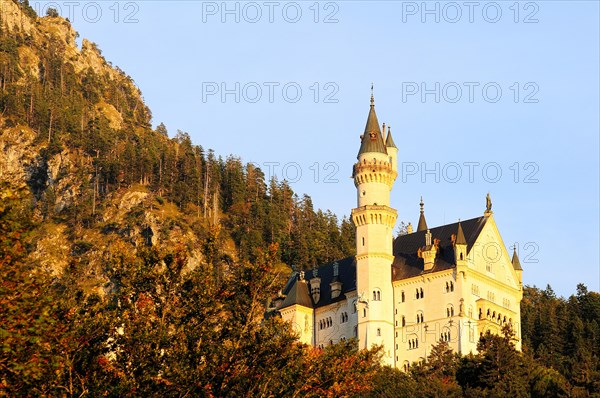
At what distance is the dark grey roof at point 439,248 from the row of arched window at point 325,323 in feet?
28.8

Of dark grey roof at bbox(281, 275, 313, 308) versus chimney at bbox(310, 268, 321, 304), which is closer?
dark grey roof at bbox(281, 275, 313, 308)

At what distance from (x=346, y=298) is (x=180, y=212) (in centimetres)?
5503

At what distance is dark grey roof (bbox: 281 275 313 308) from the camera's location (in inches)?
4855

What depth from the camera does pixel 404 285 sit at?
11644cm

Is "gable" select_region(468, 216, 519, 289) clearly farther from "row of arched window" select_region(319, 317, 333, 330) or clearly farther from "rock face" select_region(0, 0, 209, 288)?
"rock face" select_region(0, 0, 209, 288)

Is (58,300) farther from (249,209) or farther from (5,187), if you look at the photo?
(249,209)

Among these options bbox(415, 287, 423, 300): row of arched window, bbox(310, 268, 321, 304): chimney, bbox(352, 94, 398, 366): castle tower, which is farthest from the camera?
bbox(310, 268, 321, 304): chimney

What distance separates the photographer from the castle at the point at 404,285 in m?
113

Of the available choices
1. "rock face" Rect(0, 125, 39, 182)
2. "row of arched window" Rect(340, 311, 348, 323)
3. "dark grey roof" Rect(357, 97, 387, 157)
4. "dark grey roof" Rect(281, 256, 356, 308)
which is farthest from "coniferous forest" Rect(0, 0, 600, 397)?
"dark grey roof" Rect(357, 97, 387, 157)

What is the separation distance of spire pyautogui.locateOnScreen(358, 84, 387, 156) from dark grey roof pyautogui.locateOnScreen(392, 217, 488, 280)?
33.9 ft

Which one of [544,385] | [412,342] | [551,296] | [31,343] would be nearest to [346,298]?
[412,342]

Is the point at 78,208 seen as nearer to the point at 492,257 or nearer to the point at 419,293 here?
the point at 419,293

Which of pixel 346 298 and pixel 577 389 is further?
pixel 346 298

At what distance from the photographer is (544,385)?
91.1 m
